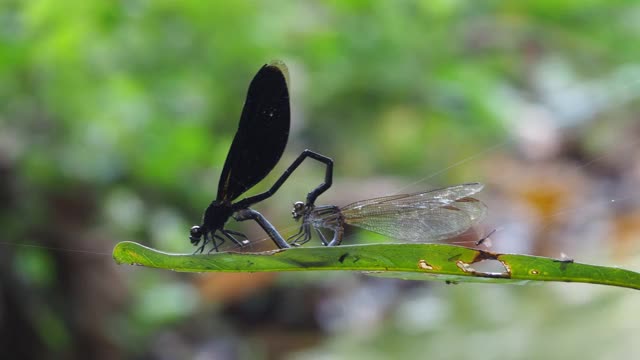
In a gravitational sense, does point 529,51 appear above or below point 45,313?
above

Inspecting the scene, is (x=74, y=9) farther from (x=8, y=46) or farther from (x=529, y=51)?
(x=529, y=51)

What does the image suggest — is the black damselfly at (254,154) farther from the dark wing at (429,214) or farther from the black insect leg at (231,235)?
the dark wing at (429,214)

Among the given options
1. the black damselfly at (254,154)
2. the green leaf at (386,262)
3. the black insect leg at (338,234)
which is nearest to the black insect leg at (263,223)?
the black damselfly at (254,154)

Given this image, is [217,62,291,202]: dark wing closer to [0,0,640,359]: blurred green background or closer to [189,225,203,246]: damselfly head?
[189,225,203,246]: damselfly head

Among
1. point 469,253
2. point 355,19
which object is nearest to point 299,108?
point 355,19

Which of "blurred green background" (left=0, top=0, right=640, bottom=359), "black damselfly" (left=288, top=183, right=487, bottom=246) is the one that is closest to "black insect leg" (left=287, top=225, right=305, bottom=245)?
"black damselfly" (left=288, top=183, right=487, bottom=246)

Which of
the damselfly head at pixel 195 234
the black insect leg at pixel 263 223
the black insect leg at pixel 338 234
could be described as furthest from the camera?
the damselfly head at pixel 195 234

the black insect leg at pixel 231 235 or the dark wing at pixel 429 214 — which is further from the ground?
the dark wing at pixel 429 214
